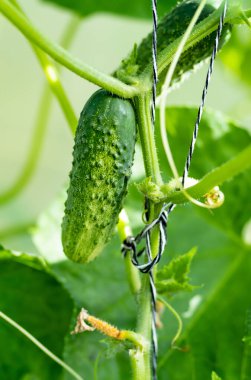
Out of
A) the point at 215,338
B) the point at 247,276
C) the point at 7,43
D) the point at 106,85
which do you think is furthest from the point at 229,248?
the point at 7,43

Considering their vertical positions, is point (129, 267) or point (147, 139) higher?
point (147, 139)

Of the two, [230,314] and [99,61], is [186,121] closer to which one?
[230,314]

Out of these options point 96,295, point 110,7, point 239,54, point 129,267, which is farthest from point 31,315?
point 239,54

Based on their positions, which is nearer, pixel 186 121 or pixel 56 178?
pixel 186 121

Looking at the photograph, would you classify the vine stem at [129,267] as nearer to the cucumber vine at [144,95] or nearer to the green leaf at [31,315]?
the cucumber vine at [144,95]

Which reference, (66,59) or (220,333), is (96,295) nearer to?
(220,333)
